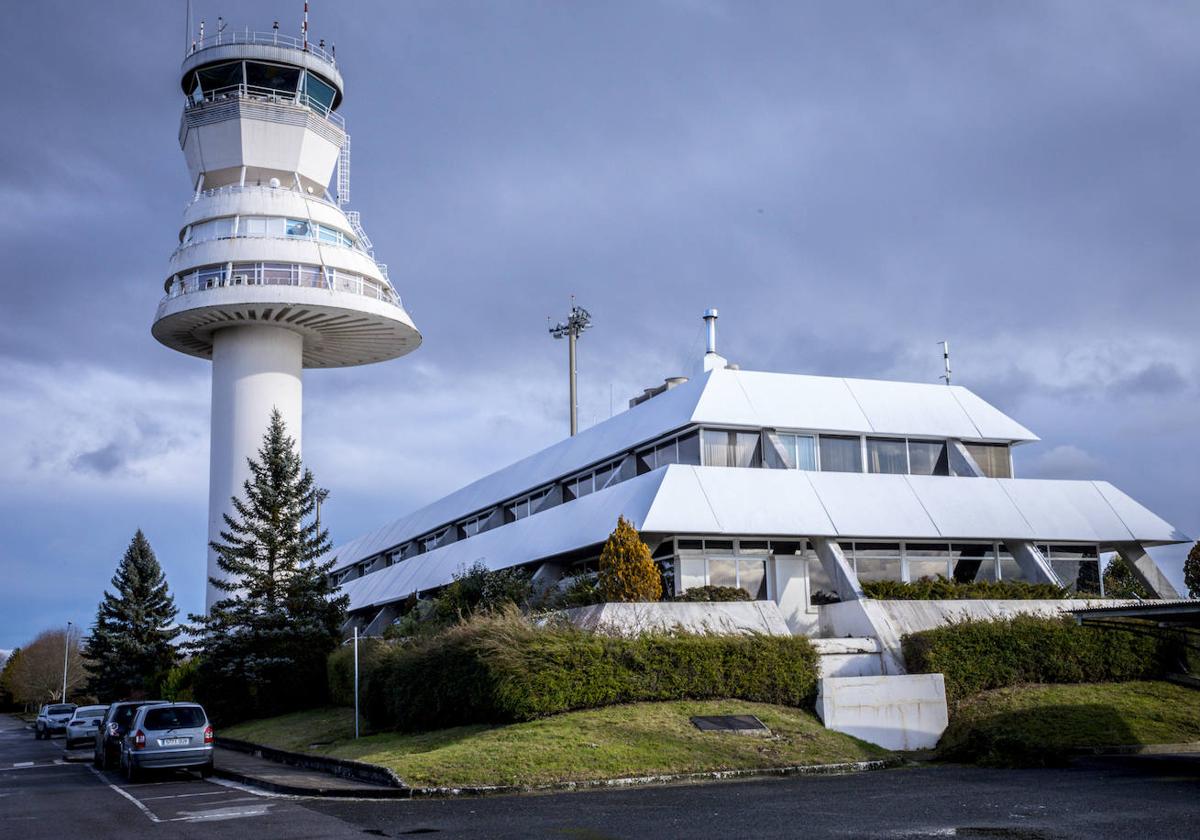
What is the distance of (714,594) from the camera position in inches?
1069

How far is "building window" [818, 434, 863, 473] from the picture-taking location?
33.0 metres

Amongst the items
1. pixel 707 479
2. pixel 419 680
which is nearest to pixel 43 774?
pixel 419 680

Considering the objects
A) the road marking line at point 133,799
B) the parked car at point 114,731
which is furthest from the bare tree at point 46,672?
the road marking line at point 133,799

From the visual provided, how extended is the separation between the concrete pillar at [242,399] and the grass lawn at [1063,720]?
3077 centimetres

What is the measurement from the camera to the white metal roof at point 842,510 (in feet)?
94.8

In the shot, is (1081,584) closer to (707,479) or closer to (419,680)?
(707,479)

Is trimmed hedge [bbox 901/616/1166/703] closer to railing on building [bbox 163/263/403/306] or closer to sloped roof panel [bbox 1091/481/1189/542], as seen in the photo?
sloped roof panel [bbox 1091/481/1189/542]

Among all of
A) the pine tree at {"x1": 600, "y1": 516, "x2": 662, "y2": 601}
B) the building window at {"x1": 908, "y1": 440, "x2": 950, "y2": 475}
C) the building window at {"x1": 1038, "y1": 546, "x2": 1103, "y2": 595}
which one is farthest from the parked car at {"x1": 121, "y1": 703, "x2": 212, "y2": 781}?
the building window at {"x1": 1038, "y1": 546, "x2": 1103, "y2": 595}

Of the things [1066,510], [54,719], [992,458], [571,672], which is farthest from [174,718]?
[54,719]

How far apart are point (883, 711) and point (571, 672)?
21.3 ft

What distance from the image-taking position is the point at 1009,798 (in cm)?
1539

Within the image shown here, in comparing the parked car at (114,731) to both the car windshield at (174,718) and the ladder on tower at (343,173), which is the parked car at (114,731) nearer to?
the car windshield at (174,718)

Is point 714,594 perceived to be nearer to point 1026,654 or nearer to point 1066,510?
point 1026,654

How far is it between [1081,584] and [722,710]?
16.6 metres
